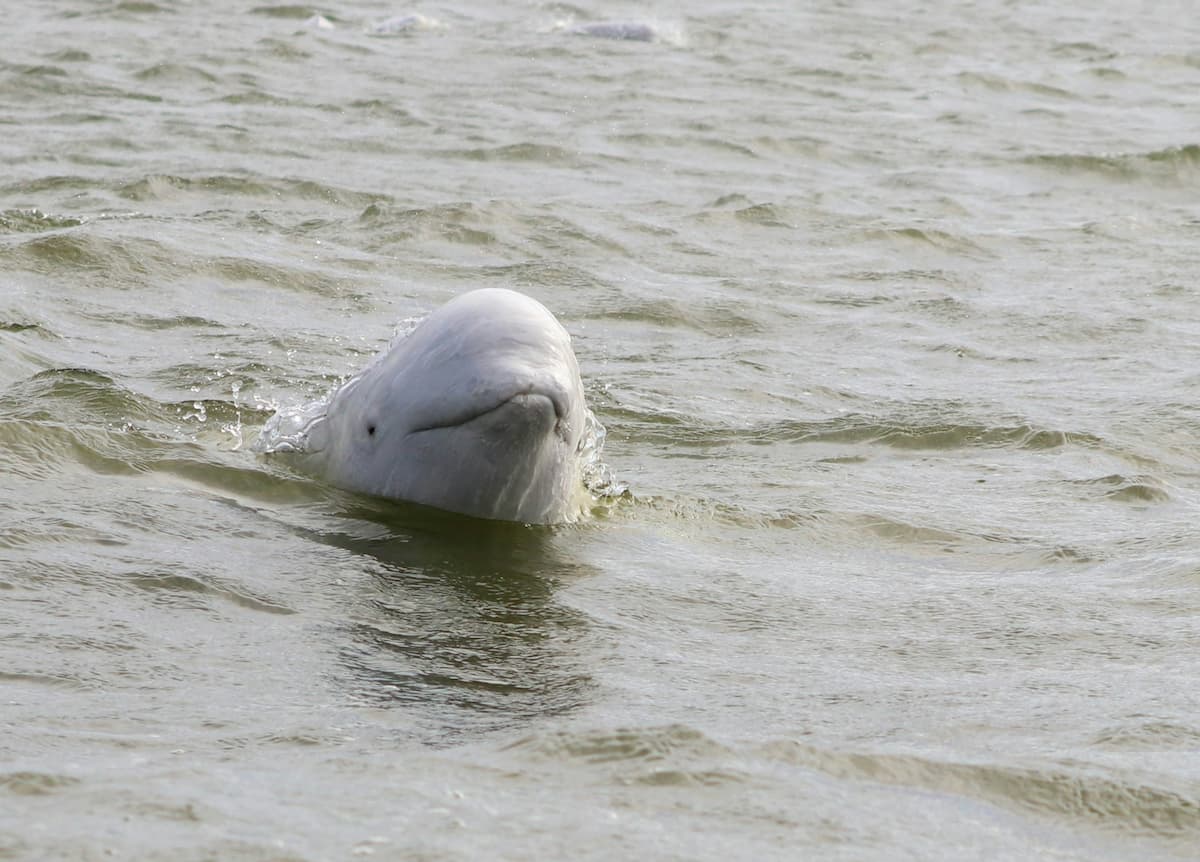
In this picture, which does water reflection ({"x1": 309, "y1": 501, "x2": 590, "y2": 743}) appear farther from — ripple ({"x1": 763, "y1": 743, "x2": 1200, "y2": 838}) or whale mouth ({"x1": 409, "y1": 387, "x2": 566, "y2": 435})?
ripple ({"x1": 763, "y1": 743, "x2": 1200, "y2": 838})

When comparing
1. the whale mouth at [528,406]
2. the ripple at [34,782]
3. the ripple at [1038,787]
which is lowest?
the ripple at [1038,787]

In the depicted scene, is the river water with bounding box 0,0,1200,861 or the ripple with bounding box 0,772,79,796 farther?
the river water with bounding box 0,0,1200,861

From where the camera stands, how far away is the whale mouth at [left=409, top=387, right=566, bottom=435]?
527 cm

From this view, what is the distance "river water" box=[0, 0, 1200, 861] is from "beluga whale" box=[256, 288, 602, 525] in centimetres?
12

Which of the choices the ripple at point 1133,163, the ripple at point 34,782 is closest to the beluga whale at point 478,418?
the ripple at point 34,782

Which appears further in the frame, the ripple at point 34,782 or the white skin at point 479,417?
the white skin at point 479,417

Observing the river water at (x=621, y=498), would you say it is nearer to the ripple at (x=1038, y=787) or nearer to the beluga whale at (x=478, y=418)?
the ripple at (x=1038, y=787)

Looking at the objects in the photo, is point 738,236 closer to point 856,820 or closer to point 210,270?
point 210,270

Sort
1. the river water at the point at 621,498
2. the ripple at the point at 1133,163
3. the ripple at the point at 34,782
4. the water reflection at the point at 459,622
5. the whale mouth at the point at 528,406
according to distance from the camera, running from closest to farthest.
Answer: the ripple at the point at 34,782, the river water at the point at 621,498, the water reflection at the point at 459,622, the whale mouth at the point at 528,406, the ripple at the point at 1133,163

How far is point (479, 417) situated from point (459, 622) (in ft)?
2.37

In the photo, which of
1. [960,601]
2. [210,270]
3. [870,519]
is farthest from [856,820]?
[210,270]

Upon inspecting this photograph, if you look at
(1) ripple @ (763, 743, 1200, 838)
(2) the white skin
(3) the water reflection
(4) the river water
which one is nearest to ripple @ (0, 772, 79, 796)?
(4) the river water

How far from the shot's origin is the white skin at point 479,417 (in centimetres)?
533

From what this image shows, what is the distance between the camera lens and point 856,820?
351 centimetres
